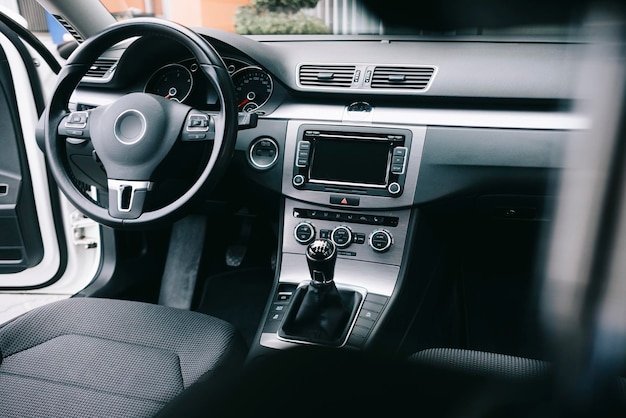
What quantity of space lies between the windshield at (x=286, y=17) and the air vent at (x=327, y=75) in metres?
0.10

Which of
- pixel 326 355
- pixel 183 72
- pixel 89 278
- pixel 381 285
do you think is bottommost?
pixel 89 278

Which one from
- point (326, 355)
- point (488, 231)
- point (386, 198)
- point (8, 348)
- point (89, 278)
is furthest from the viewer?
point (89, 278)

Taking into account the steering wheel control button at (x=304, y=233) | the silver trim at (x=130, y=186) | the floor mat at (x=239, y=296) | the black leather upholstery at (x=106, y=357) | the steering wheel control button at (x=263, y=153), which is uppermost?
the steering wheel control button at (x=263, y=153)

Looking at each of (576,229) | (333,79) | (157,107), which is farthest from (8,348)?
(576,229)

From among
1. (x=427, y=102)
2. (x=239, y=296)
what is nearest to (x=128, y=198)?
→ (x=427, y=102)

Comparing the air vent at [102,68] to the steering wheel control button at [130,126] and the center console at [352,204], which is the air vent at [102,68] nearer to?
the steering wheel control button at [130,126]

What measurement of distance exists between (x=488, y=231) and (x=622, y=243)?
1.58 m

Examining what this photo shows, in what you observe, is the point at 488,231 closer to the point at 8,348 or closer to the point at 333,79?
the point at 333,79

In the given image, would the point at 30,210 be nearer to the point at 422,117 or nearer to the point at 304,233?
the point at 304,233

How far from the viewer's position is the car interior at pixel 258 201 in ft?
4.05

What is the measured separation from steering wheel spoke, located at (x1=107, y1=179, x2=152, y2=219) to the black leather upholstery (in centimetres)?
24

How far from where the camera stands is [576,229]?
32cm

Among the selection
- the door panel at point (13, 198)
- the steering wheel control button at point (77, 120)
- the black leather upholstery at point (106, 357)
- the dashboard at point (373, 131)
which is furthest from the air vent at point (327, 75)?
the door panel at point (13, 198)

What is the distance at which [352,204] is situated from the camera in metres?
1.54
